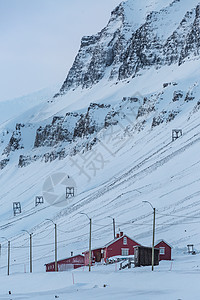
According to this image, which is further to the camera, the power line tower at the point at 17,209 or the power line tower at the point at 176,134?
the power line tower at the point at 17,209

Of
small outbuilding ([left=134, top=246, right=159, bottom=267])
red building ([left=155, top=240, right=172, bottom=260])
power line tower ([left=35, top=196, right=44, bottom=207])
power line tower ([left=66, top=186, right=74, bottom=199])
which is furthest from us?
power line tower ([left=35, top=196, right=44, bottom=207])

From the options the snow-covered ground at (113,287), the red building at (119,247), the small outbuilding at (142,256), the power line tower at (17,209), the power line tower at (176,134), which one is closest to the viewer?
the snow-covered ground at (113,287)

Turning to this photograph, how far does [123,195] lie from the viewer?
420ft

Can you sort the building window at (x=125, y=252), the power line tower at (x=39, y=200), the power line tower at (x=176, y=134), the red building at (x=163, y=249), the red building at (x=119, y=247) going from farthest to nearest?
the power line tower at (x=39, y=200) < the power line tower at (x=176, y=134) < the building window at (x=125, y=252) < the red building at (x=119, y=247) < the red building at (x=163, y=249)

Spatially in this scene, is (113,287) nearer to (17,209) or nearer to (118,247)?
(118,247)

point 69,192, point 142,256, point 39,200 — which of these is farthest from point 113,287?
point 39,200

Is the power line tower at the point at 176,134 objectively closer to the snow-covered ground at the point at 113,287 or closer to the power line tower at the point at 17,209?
the power line tower at the point at 17,209

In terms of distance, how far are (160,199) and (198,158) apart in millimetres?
20531

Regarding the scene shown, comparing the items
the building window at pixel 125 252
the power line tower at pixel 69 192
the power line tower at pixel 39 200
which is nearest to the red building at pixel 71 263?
the building window at pixel 125 252

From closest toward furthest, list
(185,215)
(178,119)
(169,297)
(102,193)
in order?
(169,297) < (185,215) < (102,193) < (178,119)

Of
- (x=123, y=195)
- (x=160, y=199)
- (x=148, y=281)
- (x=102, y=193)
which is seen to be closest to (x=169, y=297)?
(x=148, y=281)

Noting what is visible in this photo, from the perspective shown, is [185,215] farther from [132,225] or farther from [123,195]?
[123,195]

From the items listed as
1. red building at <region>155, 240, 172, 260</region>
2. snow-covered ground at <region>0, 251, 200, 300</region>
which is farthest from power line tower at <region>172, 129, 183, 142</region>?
snow-covered ground at <region>0, 251, 200, 300</region>

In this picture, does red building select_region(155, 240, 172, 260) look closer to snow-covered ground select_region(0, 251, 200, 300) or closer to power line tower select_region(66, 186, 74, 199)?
snow-covered ground select_region(0, 251, 200, 300)
